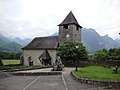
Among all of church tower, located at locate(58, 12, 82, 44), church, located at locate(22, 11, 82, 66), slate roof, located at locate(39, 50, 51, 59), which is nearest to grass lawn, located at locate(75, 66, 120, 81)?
slate roof, located at locate(39, 50, 51, 59)

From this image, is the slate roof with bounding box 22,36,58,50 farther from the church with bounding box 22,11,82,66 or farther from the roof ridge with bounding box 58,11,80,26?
the roof ridge with bounding box 58,11,80,26

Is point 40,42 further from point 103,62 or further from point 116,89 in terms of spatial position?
point 116,89

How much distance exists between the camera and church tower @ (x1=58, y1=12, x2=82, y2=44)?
5333 centimetres

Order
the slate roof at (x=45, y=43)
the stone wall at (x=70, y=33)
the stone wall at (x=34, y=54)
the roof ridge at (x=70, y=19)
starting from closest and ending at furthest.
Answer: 1. the stone wall at (x=34, y=54)
2. the slate roof at (x=45, y=43)
3. the stone wall at (x=70, y=33)
4. the roof ridge at (x=70, y=19)

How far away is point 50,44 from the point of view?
53.8 metres

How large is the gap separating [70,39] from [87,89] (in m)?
38.7

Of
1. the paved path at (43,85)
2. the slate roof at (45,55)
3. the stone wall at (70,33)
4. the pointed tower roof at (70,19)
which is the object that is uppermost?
the pointed tower roof at (70,19)

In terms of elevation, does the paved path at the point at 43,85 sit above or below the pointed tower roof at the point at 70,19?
below

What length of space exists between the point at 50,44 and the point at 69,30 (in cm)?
608

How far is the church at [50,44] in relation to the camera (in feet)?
170

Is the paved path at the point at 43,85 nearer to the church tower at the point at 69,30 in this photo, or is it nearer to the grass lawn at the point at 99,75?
the grass lawn at the point at 99,75

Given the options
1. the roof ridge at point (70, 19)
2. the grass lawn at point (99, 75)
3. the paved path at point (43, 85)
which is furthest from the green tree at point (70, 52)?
the paved path at point (43, 85)

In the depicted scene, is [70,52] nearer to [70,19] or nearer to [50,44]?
[50,44]

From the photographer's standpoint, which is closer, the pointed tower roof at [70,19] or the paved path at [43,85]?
the paved path at [43,85]
